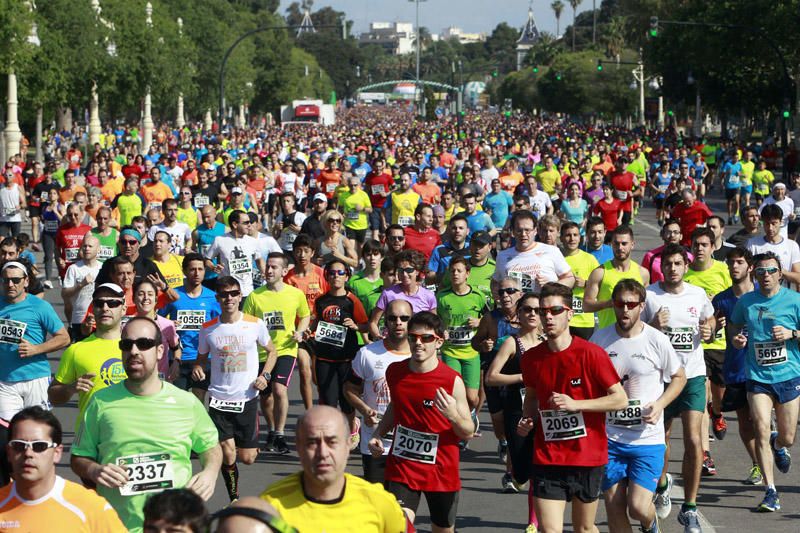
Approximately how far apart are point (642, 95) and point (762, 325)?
346 feet

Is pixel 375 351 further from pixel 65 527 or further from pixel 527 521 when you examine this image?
pixel 65 527

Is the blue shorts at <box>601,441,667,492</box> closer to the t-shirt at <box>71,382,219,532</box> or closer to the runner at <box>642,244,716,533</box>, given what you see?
the runner at <box>642,244,716,533</box>

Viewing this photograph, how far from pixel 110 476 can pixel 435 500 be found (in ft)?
6.16

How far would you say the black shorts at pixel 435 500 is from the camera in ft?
24.5

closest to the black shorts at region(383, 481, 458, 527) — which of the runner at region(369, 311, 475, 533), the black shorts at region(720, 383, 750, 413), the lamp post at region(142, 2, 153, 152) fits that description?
the runner at region(369, 311, 475, 533)

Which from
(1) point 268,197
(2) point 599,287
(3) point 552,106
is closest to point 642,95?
(3) point 552,106

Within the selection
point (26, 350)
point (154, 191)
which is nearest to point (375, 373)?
point (26, 350)

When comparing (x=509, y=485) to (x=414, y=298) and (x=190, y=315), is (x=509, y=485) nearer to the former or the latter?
(x=414, y=298)

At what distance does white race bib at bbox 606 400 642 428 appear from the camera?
26.5 ft

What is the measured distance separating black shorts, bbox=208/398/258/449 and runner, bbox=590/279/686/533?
8.44 feet

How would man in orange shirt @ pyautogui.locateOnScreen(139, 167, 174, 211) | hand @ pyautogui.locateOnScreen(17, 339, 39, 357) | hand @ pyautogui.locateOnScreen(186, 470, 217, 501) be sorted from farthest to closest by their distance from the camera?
man in orange shirt @ pyautogui.locateOnScreen(139, 167, 174, 211) → hand @ pyautogui.locateOnScreen(17, 339, 39, 357) → hand @ pyautogui.locateOnScreen(186, 470, 217, 501)

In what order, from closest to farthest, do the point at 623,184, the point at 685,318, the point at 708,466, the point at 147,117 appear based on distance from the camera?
the point at 685,318, the point at 708,466, the point at 623,184, the point at 147,117

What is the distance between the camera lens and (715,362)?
10.8 meters

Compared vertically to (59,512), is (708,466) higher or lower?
lower
